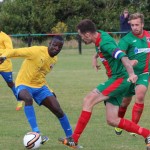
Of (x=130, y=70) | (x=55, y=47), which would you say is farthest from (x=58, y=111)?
(x=130, y=70)

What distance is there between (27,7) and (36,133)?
36.1 metres

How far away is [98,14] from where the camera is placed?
150 ft

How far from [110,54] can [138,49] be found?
158 cm

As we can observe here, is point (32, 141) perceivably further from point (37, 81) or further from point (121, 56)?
point (121, 56)

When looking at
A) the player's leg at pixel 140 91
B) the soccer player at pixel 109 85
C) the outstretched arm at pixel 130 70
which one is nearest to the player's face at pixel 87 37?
the soccer player at pixel 109 85

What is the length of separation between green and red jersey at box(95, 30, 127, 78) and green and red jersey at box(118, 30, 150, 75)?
115 centimetres

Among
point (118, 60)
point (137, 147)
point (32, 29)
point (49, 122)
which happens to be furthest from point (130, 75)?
point (32, 29)

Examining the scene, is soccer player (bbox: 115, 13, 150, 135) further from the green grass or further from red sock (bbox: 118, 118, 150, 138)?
red sock (bbox: 118, 118, 150, 138)

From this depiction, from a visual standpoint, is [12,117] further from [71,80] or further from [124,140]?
[71,80]

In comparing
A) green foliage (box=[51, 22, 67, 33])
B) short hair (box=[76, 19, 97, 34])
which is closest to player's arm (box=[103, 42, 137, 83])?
short hair (box=[76, 19, 97, 34])

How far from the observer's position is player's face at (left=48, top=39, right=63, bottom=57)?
843 cm

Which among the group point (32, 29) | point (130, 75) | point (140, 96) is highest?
point (130, 75)

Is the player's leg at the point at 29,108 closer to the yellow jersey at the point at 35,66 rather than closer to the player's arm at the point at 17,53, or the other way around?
the yellow jersey at the point at 35,66

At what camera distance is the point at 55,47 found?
8.49 metres
